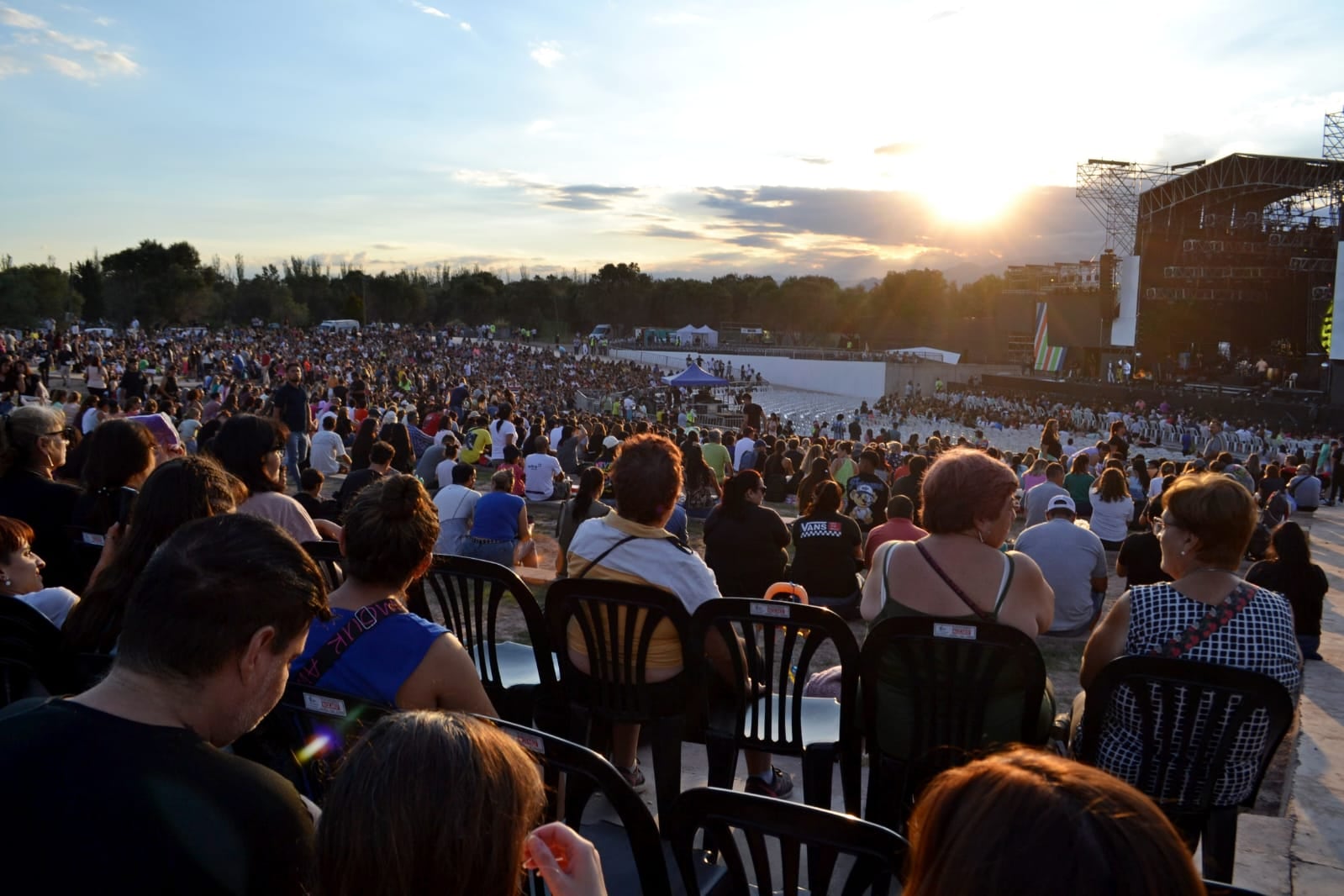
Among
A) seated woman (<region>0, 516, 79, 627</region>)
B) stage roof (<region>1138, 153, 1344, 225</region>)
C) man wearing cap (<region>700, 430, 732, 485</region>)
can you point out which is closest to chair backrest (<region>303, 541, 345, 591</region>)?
seated woman (<region>0, 516, 79, 627</region>)

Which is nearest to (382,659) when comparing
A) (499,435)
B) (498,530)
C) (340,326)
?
(498,530)

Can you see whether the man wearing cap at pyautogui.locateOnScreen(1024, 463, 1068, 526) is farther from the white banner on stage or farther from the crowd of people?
the white banner on stage

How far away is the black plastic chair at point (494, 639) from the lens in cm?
295

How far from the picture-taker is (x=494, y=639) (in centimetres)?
335

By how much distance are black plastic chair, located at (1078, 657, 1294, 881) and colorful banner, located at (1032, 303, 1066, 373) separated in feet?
166

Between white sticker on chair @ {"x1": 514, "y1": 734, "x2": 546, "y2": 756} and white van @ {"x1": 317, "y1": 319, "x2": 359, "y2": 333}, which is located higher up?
white van @ {"x1": 317, "y1": 319, "x2": 359, "y2": 333}

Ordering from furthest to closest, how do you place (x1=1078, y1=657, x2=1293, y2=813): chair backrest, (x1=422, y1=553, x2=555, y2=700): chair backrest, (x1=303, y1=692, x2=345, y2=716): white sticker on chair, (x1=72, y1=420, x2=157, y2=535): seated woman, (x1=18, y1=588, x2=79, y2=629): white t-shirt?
(x1=72, y1=420, x2=157, y2=535): seated woman
(x1=422, y1=553, x2=555, y2=700): chair backrest
(x1=18, y1=588, x2=79, y2=629): white t-shirt
(x1=1078, y1=657, x2=1293, y2=813): chair backrest
(x1=303, y1=692, x2=345, y2=716): white sticker on chair

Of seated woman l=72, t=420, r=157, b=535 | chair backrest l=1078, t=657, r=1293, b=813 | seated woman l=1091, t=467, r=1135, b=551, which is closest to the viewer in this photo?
chair backrest l=1078, t=657, r=1293, b=813

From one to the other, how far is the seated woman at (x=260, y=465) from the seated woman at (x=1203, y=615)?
118 inches

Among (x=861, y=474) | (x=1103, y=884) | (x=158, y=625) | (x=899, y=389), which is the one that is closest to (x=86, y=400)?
(x=861, y=474)

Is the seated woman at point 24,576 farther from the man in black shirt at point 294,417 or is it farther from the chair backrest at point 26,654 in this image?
the man in black shirt at point 294,417

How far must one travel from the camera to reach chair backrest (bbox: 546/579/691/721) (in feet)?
9.45

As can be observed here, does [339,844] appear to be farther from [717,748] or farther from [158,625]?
[717,748]

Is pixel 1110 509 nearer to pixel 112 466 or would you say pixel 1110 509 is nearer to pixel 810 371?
pixel 112 466
